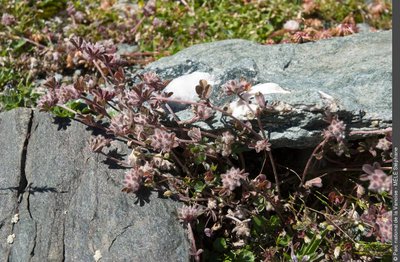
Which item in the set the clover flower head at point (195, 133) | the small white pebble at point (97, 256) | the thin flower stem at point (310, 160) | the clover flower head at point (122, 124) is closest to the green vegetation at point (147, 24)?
the clover flower head at point (122, 124)

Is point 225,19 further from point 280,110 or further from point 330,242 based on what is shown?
point 330,242

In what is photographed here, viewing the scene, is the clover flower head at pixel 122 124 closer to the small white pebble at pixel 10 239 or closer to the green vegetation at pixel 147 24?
the small white pebble at pixel 10 239

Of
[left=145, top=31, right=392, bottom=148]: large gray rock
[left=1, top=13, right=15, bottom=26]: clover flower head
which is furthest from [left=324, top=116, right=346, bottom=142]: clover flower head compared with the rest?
[left=1, top=13, right=15, bottom=26]: clover flower head

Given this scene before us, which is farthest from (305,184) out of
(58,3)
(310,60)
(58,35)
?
(58,3)

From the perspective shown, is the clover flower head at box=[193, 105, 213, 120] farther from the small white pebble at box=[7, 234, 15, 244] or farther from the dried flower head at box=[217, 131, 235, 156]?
the small white pebble at box=[7, 234, 15, 244]

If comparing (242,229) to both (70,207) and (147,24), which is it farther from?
(147,24)

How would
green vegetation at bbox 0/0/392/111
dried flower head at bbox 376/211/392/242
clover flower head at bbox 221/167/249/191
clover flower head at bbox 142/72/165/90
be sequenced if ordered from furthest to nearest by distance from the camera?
1. green vegetation at bbox 0/0/392/111
2. clover flower head at bbox 142/72/165/90
3. clover flower head at bbox 221/167/249/191
4. dried flower head at bbox 376/211/392/242

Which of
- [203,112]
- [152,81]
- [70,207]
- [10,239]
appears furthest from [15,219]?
[203,112]
